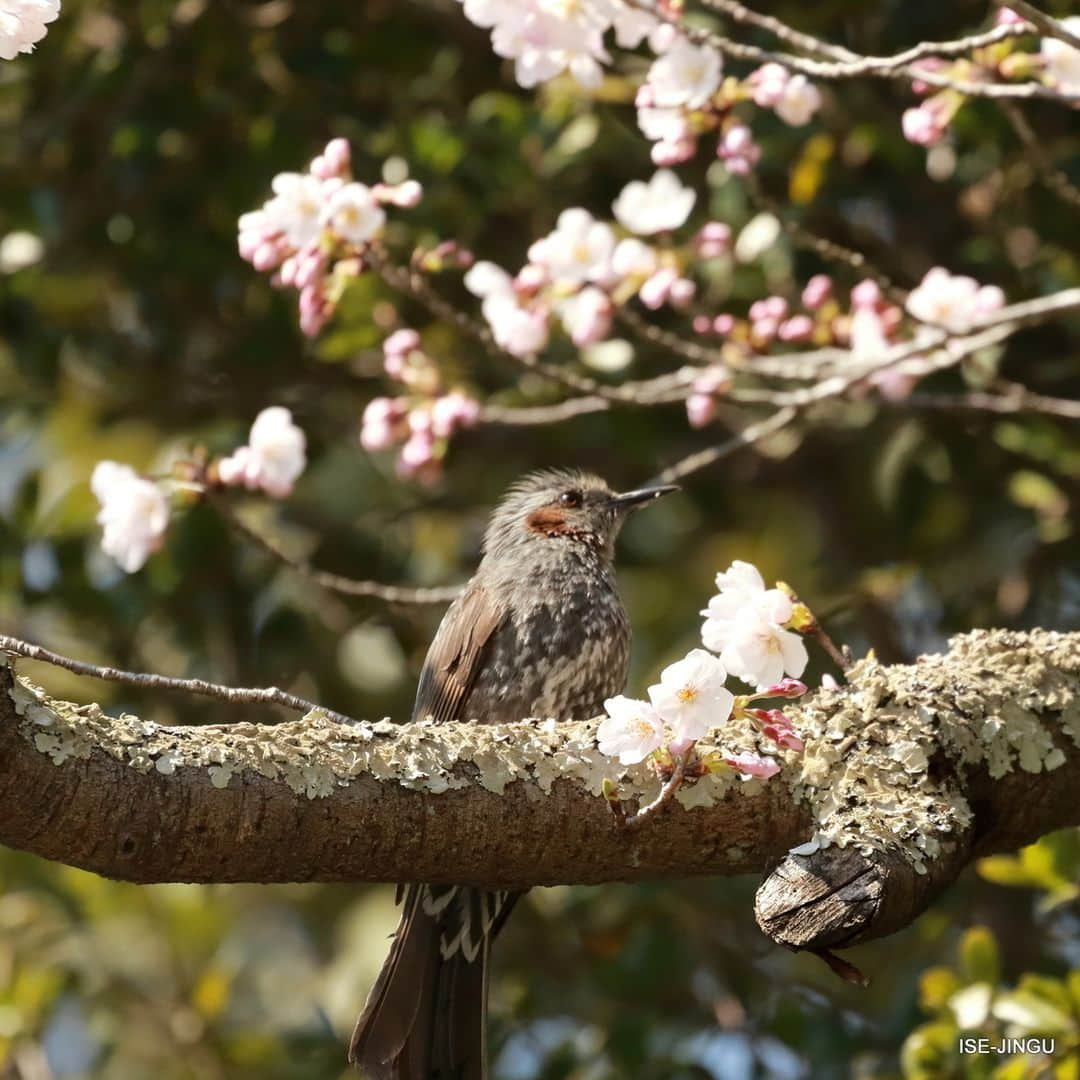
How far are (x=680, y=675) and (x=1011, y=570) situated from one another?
276cm

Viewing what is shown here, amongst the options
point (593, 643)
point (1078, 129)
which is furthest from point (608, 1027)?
point (1078, 129)

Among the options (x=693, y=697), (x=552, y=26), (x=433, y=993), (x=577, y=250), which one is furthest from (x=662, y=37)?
(x=433, y=993)

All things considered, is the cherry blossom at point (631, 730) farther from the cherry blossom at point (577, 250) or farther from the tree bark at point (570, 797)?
the cherry blossom at point (577, 250)

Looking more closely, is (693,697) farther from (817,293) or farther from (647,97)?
(817,293)

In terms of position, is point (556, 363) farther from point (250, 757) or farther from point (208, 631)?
point (250, 757)

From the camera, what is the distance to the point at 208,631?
16.8ft

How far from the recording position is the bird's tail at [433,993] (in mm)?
3562

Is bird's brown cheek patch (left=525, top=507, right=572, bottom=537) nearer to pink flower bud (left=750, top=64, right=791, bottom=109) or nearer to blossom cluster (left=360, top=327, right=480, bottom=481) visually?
blossom cluster (left=360, top=327, right=480, bottom=481)

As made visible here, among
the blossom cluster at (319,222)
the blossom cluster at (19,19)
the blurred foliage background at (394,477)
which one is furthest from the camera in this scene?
the blurred foliage background at (394,477)

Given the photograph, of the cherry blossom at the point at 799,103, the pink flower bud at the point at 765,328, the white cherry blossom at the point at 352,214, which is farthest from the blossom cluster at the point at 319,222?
the pink flower bud at the point at 765,328

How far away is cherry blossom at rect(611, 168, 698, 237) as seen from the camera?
4102 mm

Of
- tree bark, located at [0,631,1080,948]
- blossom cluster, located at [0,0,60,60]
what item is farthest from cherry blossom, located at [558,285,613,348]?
blossom cluster, located at [0,0,60,60]

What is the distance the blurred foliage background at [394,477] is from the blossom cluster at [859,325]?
37 cm

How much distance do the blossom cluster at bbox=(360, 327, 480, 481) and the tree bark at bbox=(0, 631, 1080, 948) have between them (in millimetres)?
1571
